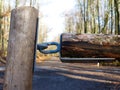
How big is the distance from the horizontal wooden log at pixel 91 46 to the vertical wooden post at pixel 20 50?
51 cm

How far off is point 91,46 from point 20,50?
29.0 inches

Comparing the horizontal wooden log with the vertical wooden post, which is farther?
the horizontal wooden log

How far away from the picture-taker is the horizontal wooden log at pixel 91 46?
2344 millimetres

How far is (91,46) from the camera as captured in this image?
93.7 inches

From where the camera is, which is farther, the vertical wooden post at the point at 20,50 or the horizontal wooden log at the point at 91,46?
the horizontal wooden log at the point at 91,46

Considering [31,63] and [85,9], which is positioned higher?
[85,9]

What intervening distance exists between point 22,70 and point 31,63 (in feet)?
0.26

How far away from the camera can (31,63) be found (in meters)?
1.91

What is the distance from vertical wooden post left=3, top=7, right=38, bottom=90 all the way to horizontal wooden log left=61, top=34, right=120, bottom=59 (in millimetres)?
510

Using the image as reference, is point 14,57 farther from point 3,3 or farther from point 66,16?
point 66,16

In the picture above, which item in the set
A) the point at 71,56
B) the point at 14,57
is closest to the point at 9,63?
the point at 14,57

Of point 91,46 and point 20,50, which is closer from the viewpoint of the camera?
point 20,50

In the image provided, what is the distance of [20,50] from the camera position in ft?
6.10

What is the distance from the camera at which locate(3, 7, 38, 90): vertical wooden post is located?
1859 millimetres
